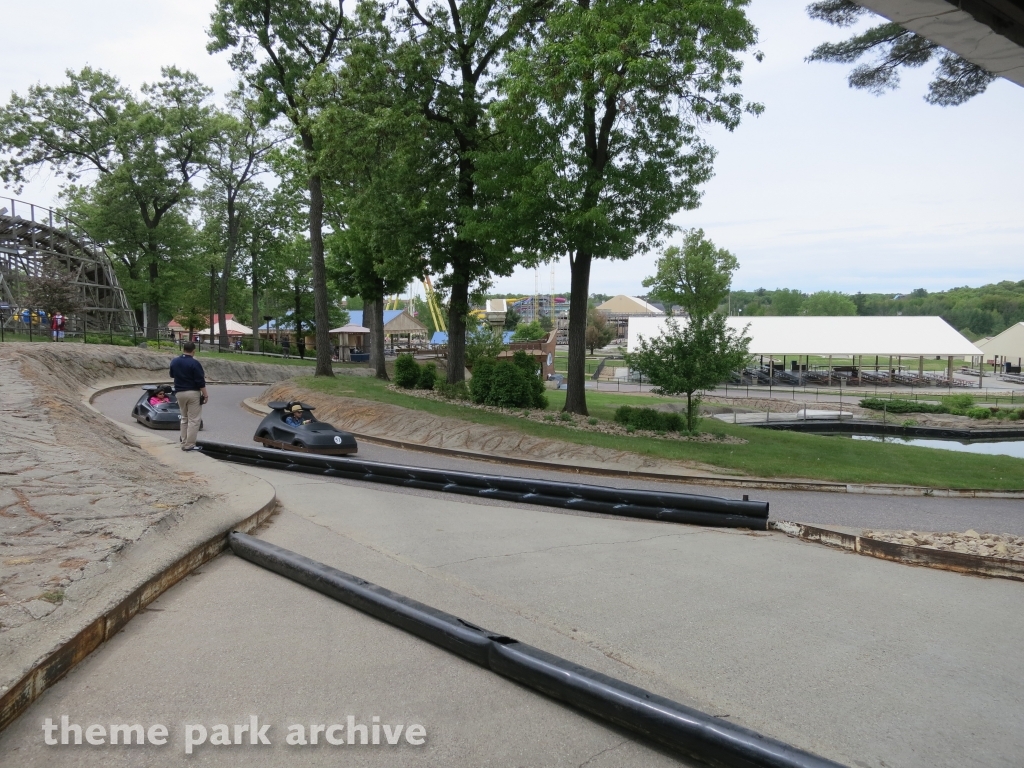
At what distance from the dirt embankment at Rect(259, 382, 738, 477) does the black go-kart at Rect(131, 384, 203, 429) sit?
4.48 m

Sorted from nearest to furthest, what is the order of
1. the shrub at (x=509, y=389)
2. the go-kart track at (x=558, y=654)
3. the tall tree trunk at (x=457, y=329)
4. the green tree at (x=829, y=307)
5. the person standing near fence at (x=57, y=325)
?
the go-kart track at (x=558, y=654) < the shrub at (x=509, y=389) < the tall tree trunk at (x=457, y=329) < the person standing near fence at (x=57, y=325) < the green tree at (x=829, y=307)

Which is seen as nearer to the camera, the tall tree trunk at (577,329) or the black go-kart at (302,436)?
the black go-kart at (302,436)

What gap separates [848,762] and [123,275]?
5890 cm

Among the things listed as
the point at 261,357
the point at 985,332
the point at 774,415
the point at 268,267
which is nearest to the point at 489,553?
the point at 774,415

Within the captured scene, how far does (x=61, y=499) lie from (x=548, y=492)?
240 inches

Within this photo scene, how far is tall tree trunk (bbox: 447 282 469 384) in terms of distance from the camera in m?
25.4

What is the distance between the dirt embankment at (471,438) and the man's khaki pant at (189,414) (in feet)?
22.2

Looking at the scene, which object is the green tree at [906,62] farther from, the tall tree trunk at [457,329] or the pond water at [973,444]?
the pond water at [973,444]

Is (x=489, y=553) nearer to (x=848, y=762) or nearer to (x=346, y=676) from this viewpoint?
(x=346, y=676)

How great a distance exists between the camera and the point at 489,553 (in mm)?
7188

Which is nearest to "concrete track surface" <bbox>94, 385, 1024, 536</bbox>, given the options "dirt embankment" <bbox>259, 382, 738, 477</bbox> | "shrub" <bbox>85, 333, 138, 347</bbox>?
"dirt embankment" <bbox>259, 382, 738, 477</bbox>

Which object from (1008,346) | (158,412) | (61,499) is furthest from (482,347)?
(1008,346)

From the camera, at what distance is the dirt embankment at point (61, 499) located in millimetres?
4656

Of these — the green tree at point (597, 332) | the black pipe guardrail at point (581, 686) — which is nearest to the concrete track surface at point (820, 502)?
the black pipe guardrail at point (581, 686)
